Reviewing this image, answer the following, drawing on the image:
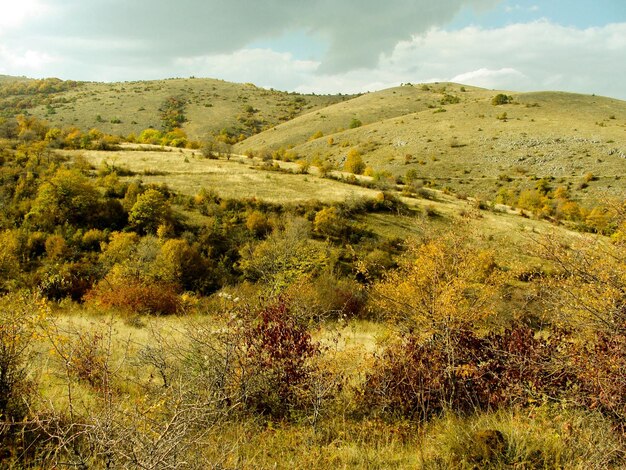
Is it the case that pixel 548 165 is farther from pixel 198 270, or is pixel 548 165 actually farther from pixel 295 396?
pixel 295 396

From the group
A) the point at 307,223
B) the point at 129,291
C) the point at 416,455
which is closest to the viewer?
the point at 416,455

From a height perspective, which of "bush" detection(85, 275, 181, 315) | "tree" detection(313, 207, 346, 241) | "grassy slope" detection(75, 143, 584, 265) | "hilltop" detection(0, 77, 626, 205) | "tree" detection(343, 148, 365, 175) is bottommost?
"bush" detection(85, 275, 181, 315)

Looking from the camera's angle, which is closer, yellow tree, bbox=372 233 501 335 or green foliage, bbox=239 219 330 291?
yellow tree, bbox=372 233 501 335

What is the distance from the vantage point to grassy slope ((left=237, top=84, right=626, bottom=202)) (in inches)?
2094

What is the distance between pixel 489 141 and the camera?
208 feet

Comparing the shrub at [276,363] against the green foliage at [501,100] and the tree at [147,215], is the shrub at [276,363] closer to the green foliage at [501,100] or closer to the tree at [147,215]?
the tree at [147,215]

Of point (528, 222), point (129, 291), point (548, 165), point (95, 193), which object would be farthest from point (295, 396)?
point (548, 165)

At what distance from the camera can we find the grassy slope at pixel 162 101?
8331 centimetres

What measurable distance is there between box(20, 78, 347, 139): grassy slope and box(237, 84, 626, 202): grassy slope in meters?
19.4

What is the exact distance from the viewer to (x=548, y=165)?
54719 millimetres

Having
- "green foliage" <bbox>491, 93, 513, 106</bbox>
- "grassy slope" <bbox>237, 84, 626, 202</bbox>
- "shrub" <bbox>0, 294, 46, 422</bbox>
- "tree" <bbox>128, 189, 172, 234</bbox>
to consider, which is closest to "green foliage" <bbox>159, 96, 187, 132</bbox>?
"grassy slope" <bbox>237, 84, 626, 202</bbox>

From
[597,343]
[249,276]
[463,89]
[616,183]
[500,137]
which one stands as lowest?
[249,276]

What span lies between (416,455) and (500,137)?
69.2 metres

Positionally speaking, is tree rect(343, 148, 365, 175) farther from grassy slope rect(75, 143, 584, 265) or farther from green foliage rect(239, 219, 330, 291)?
green foliage rect(239, 219, 330, 291)
